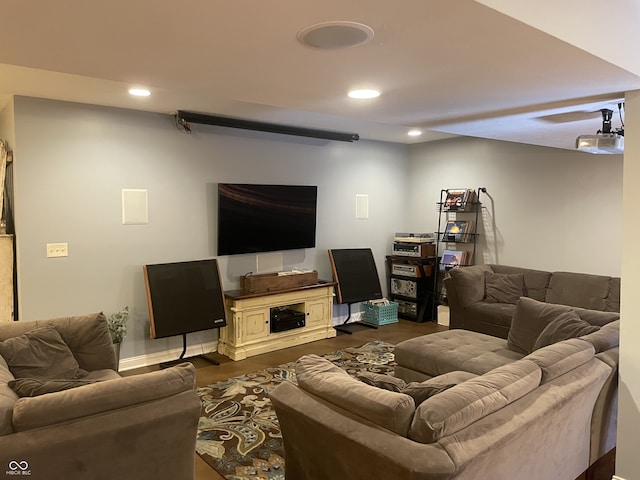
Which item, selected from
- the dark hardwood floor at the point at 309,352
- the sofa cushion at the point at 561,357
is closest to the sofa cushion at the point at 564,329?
the sofa cushion at the point at 561,357

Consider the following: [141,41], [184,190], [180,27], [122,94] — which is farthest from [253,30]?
[184,190]

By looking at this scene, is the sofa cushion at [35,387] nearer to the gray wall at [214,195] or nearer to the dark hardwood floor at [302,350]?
the dark hardwood floor at [302,350]

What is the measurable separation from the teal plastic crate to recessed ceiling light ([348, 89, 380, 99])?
4.32 metres

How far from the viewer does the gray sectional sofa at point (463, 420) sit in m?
1.71

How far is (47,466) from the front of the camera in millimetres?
1779

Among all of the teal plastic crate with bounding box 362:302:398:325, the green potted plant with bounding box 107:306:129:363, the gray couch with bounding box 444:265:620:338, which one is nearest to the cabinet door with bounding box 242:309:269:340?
the green potted plant with bounding box 107:306:129:363

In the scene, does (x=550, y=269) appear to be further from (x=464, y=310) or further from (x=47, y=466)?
(x=47, y=466)

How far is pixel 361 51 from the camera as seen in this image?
1.63 metres

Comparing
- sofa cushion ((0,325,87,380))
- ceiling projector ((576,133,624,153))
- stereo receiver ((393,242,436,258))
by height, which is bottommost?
sofa cushion ((0,325,87,380))

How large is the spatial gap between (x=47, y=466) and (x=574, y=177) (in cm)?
565

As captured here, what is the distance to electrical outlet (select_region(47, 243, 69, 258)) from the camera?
13.6ft

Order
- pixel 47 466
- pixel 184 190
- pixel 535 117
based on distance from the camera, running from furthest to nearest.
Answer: pixel 184 190 → pixel 535 117 → pixel 47 466

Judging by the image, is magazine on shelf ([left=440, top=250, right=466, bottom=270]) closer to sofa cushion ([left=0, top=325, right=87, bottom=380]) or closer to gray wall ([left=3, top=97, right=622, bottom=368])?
gray wall ([left=3, top=97, right=622, bottom=368])

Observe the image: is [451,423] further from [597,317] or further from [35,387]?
[597,317]
